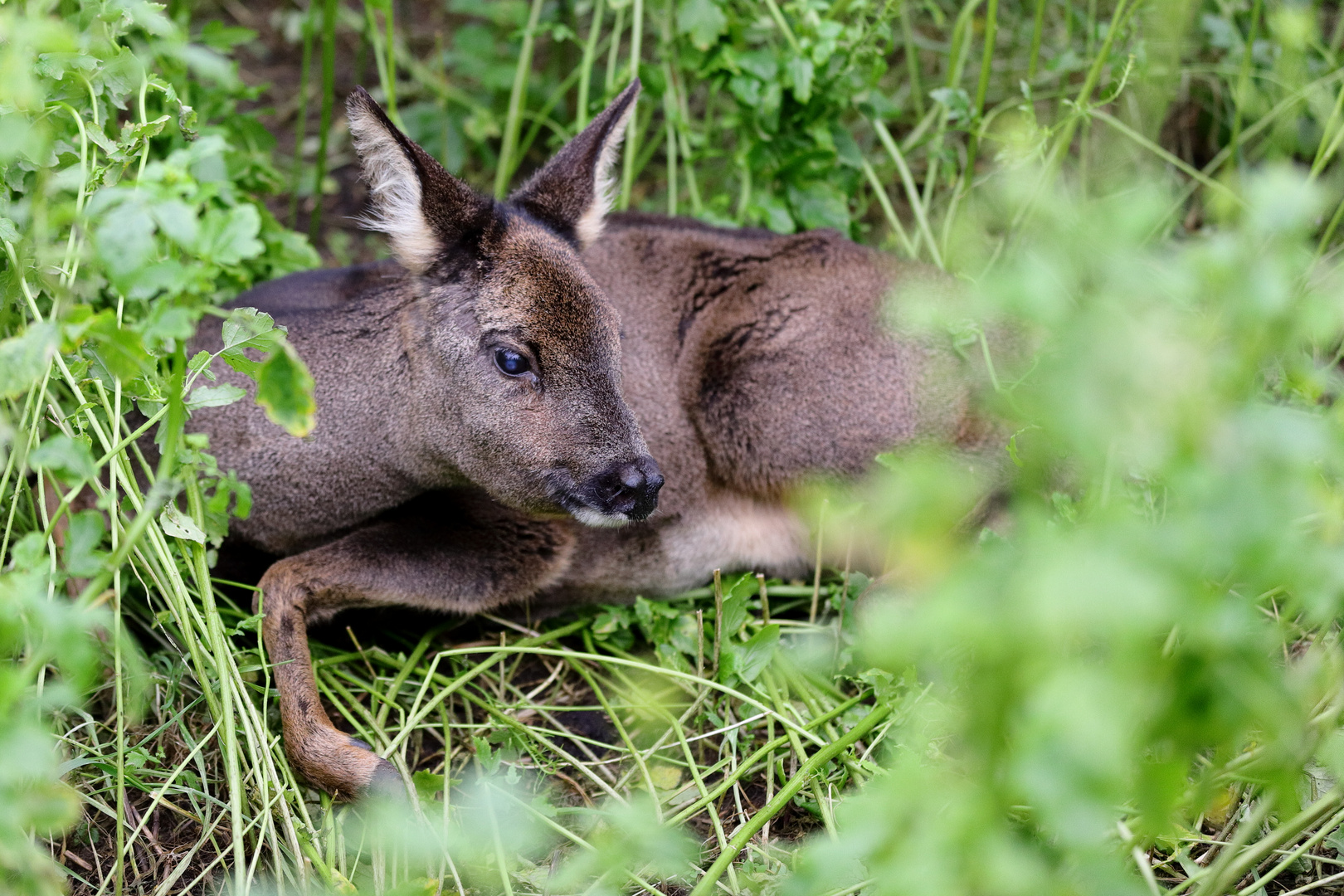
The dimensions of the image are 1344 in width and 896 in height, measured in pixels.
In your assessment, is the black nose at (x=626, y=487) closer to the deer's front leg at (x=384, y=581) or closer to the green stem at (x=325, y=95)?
the deer's front leg at (x=384, y=581)

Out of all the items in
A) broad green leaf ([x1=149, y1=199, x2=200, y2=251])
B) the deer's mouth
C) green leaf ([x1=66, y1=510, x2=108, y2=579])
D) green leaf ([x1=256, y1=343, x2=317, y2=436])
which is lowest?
the deer's mouth

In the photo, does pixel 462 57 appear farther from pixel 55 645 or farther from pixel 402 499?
pixel 55 645

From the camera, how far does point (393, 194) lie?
12.7 ft

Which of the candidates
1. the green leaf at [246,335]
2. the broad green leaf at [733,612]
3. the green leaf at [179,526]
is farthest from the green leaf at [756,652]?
the green leaf at [246,335]

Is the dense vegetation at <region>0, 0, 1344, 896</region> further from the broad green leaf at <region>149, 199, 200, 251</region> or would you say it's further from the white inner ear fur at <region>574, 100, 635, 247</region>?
the white inner ear fur at <region>574, 100, 635, 247</region>

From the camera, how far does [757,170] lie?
547 centimetres

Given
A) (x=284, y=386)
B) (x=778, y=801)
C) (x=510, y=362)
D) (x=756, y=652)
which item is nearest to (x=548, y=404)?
(x=510, y=362)

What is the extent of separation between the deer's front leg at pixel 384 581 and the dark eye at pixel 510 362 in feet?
2.32

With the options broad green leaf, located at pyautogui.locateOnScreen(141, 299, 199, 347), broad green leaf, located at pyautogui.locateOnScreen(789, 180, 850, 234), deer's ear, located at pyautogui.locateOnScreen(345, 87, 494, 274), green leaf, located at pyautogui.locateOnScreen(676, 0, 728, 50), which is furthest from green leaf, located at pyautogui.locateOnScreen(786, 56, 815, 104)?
broad green leaf, located at pyautogui.locateOnScreen(141, 299, 199, 347)

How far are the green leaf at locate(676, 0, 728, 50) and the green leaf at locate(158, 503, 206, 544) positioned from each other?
3084 mm

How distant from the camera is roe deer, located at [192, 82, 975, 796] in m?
3.82

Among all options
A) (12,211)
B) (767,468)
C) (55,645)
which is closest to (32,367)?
(55,645)

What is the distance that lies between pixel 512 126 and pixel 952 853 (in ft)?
15.5

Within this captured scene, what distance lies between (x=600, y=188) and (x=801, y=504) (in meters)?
1.44
